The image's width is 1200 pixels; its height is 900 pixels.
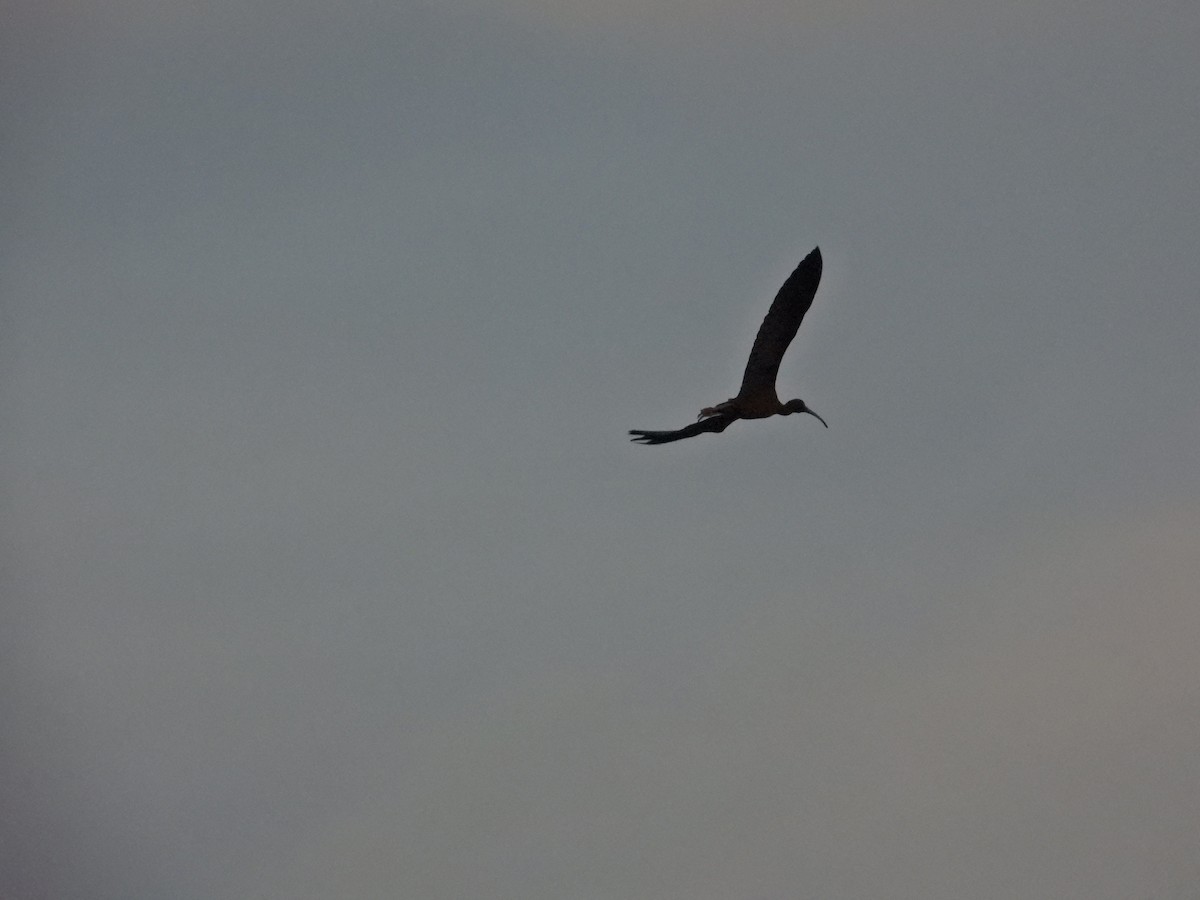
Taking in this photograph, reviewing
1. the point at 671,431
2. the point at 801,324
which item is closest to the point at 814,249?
the point at 801,324

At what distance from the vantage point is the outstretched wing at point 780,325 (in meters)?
44.5

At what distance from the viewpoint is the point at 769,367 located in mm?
45875

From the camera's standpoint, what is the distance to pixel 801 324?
45.4 metres

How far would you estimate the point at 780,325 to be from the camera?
45031mm

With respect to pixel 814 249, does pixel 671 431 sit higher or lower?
lower

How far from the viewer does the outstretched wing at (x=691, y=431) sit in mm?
45562

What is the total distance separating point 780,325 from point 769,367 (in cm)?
143

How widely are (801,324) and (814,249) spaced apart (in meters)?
2.19

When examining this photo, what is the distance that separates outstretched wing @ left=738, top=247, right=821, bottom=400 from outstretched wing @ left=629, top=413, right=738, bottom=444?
951 millimetres

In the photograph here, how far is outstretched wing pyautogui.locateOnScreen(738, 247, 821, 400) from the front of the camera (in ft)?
146

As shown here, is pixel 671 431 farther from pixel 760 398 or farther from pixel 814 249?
pixel 814 249

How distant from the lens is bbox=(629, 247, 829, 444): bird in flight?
146 ft

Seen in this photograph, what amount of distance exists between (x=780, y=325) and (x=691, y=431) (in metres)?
4.02

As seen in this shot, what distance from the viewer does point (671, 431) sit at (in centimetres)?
4600
